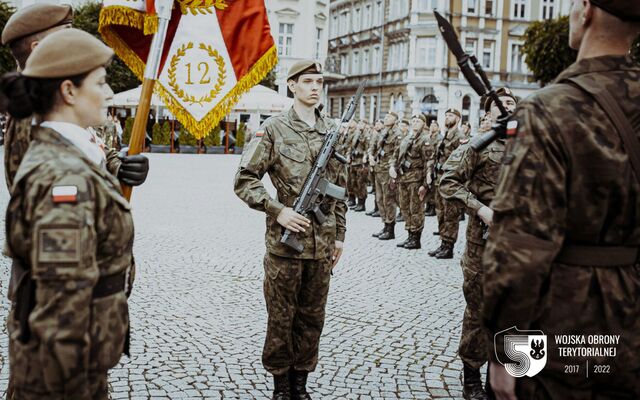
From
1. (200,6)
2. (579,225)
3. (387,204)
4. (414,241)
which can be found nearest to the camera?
(579,225)

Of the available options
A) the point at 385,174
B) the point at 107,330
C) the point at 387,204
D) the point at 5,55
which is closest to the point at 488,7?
the point at 5,55

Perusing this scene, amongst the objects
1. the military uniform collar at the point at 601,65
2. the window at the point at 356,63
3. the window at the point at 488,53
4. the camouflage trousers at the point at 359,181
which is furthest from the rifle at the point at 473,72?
the window at the point at 356,63

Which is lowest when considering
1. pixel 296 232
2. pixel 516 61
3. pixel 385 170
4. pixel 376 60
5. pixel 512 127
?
pixel 385 170

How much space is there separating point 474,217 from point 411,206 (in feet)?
21.7

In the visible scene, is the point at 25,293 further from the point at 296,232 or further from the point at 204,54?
the point at 204,54

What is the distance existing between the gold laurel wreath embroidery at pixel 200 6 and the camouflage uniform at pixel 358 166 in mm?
11788

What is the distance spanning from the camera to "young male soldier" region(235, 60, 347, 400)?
170 inches

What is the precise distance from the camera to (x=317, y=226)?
4.41 m

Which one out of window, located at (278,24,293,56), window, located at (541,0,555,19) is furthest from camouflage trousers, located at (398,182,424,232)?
window, located at (541,0,555,19)

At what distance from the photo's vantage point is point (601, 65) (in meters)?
2.34

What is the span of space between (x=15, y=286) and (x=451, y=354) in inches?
149

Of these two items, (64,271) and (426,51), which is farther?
(426,51)

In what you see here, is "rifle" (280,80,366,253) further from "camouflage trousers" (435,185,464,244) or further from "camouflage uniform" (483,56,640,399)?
"camouflage trousers" (435,185,464,244)

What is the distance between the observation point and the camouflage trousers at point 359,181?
1631 cm
